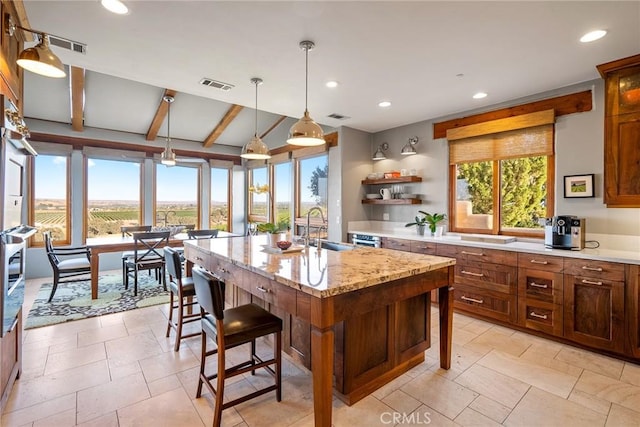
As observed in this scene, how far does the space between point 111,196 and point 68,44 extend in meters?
4.33

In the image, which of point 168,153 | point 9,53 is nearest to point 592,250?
point 9,53

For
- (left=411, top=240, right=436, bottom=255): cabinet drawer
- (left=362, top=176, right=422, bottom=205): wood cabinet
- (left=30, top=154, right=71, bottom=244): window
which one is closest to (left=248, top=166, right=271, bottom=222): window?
(left=362, top=176, right=422, bottom=205): wood cabinet

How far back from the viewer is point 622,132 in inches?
113

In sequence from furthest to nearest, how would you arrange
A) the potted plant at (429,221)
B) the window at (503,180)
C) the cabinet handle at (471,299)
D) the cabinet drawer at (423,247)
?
the potted plant at (429,221) < the cabinet drawer at (423,247) < the window at (503,180) < the cabinet handle at (471,299)

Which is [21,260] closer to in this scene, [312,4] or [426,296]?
[312,4]

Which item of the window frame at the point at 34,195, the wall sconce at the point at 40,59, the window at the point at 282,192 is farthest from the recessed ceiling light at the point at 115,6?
the window frame at the point at 34,195

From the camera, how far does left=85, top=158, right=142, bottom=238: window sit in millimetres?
6051

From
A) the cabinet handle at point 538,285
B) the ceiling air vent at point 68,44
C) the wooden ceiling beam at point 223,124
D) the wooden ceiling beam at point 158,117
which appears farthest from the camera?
the wooden ceiling beam at point 223,124

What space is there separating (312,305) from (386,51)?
2.28 m

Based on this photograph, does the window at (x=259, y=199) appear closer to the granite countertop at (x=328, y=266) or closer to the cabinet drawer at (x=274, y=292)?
the granite countertop at (x=328, y=266)

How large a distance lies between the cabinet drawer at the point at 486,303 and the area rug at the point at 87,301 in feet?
12.5

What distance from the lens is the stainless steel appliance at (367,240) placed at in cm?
466

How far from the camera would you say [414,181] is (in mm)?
4820

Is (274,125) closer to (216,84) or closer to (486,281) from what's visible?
(216,84)
